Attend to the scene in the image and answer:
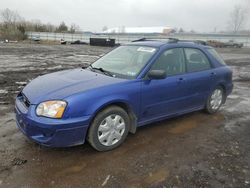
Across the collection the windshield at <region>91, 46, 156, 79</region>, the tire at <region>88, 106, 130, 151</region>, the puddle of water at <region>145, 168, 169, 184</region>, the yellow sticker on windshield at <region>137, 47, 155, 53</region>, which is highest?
the yellow sticker on windshield at <region>137, 47, 155, 53</region>

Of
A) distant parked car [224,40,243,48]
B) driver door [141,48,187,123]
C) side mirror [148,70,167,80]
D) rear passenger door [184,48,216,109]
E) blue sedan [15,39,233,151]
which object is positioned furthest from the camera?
distant parked car [224,40,243,48]

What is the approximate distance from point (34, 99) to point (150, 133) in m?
2.13

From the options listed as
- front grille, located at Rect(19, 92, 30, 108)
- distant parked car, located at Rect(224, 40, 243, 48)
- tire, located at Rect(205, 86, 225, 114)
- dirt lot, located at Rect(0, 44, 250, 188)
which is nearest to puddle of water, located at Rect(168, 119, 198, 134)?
dirt lot, located at Rect(0, 44, 250, 188)

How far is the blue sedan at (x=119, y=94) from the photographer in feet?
10.7

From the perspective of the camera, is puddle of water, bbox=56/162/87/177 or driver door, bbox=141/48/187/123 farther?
driver door, bbox=141/48/187/123

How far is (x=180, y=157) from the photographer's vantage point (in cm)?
368

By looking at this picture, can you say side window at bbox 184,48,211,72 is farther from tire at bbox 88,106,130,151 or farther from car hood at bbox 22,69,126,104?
tire at bbox 88,106,130,151

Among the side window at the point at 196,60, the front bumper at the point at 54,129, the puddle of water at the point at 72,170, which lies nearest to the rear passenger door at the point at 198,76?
the side window at the point at 196,60

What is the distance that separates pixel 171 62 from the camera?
455 cm

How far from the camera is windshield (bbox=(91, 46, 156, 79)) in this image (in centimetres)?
413

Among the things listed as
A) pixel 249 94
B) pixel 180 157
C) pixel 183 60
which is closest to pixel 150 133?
pixel 180 157

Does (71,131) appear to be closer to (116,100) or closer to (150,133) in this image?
(116,100)

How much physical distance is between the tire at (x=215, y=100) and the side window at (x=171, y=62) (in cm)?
128

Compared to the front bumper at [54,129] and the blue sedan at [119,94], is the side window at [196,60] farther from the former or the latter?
the front bumper at [54,129]
